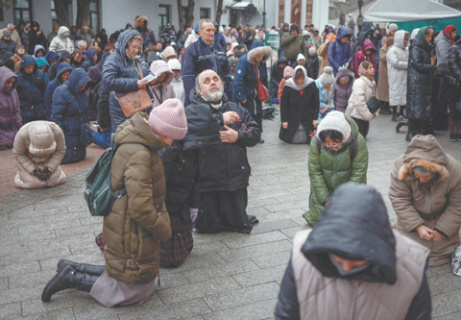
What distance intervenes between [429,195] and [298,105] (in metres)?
6.13

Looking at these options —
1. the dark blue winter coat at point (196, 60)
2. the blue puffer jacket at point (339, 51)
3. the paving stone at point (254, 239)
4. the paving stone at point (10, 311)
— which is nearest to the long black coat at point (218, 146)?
the paving stone at point (254, 239)

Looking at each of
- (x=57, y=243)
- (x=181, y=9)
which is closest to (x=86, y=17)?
(x=181, y=9)

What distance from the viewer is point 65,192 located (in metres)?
7.91

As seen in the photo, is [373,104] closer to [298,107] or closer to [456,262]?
[298,107]

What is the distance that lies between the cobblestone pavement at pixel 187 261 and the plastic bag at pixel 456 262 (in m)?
0.08

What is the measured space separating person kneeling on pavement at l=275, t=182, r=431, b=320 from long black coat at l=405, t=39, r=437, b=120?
8.79 m

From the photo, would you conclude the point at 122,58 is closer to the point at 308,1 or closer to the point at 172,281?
the point at 172,281

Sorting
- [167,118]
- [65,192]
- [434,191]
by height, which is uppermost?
[167,118]

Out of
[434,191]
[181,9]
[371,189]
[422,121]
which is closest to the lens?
[371,189]

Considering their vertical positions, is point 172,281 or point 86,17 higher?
point 86,17

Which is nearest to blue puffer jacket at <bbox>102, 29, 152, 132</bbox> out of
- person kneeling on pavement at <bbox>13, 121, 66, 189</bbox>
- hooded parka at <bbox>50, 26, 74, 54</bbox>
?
person kneeling on pavement at <bbox>13, 121, 66, 189</bbox>

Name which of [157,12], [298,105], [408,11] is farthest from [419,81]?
[157,12]

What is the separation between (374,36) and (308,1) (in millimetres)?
25776

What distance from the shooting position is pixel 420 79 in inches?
425
